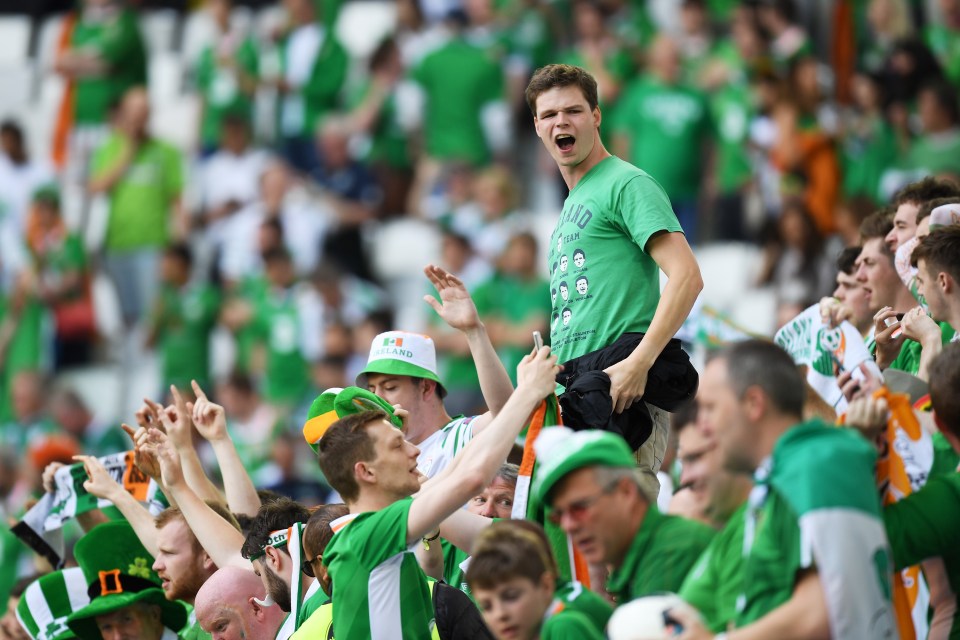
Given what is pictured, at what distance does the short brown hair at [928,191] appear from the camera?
7.52 m

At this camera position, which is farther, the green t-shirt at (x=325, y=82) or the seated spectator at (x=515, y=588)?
the green t-shirt at (x=325, y=82)

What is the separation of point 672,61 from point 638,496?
33.9 feet

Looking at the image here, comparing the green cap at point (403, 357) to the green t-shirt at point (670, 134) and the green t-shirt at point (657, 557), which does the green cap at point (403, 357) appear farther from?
the green t-shirt at point (670, 134)

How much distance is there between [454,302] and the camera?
6.72m

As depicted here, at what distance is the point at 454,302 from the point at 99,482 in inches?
94.7

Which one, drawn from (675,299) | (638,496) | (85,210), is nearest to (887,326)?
(675,299)

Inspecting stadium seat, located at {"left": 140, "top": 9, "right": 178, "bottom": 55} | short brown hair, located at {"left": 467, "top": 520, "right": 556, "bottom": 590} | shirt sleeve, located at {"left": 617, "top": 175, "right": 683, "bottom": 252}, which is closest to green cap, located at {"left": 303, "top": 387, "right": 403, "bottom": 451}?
shirt sleeve, located at {"left": 617, "top": 175, "right": 683, "bottom": 252}

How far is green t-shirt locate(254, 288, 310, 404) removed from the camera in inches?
604

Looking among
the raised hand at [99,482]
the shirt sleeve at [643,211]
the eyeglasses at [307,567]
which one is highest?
the shirt sleeve at [643,211]

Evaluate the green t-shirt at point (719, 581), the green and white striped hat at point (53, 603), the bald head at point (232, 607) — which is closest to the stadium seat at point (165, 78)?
the green and white striped hat at point (53, 603)

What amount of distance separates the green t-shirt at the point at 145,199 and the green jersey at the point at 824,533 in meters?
13.3

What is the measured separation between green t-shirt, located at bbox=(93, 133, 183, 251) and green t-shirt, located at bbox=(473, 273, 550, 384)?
4.74 meters

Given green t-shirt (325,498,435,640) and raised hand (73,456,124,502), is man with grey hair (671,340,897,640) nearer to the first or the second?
green t-shirt (325,498,435,640)

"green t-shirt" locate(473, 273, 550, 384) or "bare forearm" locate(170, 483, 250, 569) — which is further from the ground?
"green t-shirt" locate(473, 273, 550, 384)
